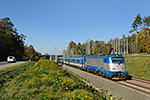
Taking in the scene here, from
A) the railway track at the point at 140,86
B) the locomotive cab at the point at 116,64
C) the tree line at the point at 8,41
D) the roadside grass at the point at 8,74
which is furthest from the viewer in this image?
the tree line at the point at 8,41

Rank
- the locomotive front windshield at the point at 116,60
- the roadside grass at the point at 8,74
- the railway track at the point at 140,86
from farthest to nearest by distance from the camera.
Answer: the locomotive front windshield at the point at 116,60 → the roadside grass at the point at 8,74 → the railway track at the point at 140,86

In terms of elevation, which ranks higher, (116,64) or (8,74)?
(116,64)

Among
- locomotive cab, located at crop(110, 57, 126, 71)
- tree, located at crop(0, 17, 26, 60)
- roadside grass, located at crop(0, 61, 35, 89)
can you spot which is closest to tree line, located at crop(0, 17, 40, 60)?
tree, located at crop(0, 17, 26, 60)

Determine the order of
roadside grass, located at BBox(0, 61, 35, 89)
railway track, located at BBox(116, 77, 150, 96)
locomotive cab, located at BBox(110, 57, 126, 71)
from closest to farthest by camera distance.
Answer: railway track, located at BBox(116, 77, 150, 96)
roadside grass, located at BBox(0, 61, 35, 89)
locomotive cab, located at BBox(110, 57, 126, 71)

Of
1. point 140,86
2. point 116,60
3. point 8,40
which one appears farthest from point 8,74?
point 8,40

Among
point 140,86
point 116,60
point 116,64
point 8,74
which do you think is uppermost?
point 116,60

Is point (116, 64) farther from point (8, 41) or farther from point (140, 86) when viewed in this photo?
point (8, 41)

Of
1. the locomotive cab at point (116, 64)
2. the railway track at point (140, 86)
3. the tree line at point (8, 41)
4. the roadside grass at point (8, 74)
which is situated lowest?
the railway track at point (140, 86)

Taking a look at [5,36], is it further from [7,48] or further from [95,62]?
[95,62]

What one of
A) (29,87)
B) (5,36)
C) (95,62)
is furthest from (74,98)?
(5,36)

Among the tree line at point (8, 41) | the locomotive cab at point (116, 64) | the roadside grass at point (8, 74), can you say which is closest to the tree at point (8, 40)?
the tree line at point (8, 41)

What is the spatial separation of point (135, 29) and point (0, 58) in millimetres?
58812

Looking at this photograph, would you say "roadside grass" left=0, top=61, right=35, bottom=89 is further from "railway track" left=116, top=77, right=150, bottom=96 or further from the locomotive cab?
"railway track" left=116, top=77, right=150, bottom=96

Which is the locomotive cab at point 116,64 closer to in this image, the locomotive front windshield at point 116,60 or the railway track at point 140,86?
the locomotive front windshield at point 116,60
